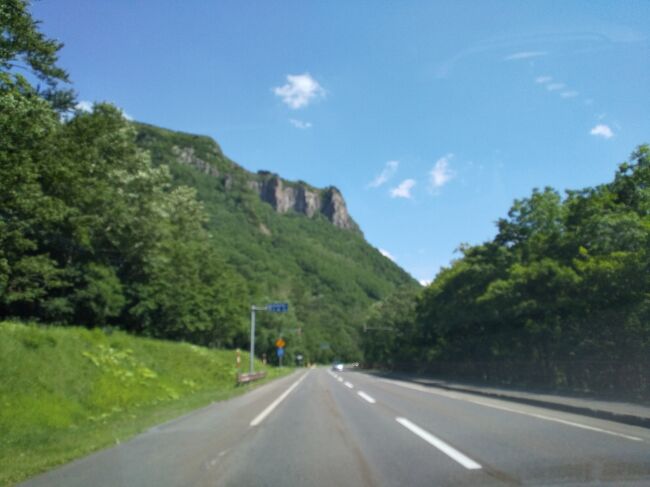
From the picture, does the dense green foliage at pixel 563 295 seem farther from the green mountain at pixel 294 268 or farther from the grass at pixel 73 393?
the green mountain at pixel 294 268

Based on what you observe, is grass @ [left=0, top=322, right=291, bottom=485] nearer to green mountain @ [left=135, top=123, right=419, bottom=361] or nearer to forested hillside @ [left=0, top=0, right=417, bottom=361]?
forested hillside @ [left=0, top=0, right=417, bottom=361]

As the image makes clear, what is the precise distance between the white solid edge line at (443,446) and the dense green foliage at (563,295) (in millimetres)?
11919

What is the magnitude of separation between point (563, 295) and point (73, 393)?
899 inches

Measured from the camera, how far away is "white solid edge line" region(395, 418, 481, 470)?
7977 mm

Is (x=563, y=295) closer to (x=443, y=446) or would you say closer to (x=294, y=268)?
(x=443, y=446)

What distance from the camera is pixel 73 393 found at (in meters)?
20.1

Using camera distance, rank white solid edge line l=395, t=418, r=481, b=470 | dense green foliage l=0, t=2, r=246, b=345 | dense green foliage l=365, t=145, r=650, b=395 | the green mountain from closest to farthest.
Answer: white solid edge line l=395, t=418, r=481, b=470, dense green foliage l=0, t=2, r=246, b=345, dense green foliage l=365, t=145, r=650, b=395, the green mountain

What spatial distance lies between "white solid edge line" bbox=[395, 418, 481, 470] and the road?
2cm

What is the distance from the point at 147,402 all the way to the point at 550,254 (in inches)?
902

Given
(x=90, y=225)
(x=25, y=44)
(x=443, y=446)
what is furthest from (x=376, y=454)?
(x=90, y=225)

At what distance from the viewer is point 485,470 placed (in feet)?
24.6

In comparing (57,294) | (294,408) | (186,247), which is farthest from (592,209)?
(186,247)

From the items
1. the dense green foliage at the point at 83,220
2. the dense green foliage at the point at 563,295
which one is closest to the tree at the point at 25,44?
the dense green foliage at the point at 83,220

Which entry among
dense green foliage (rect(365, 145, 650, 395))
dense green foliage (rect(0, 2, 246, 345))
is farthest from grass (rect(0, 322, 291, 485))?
dense green foliage (rect(365, 145, 650, 395))
